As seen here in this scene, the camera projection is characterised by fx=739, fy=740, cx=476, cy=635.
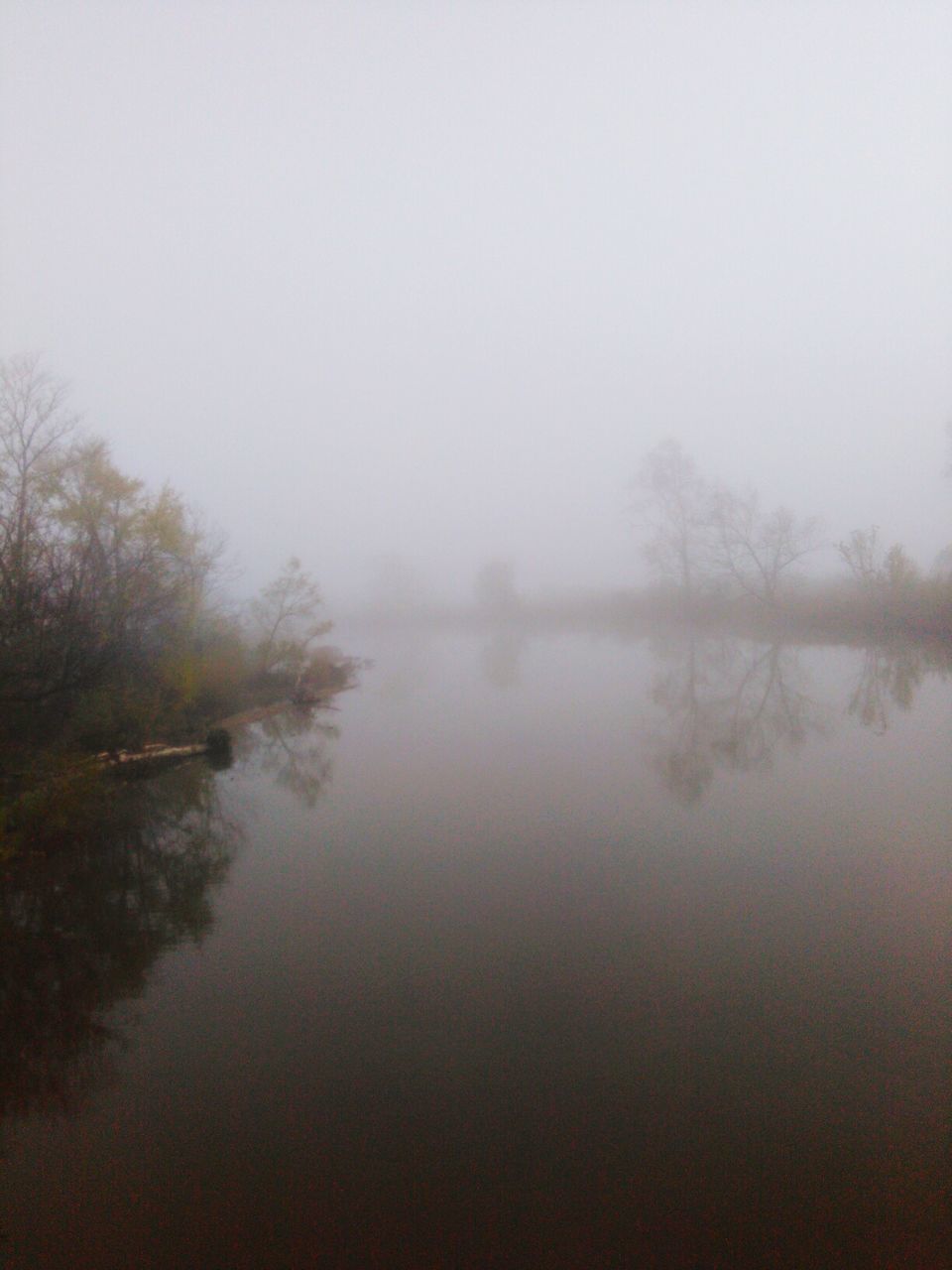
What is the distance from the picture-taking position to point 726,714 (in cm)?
1583

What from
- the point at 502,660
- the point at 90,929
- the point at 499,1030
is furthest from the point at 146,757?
the point at 502,660

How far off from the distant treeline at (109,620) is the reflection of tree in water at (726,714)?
31.6 feet

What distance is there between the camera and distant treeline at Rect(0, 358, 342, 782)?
11.5 meters

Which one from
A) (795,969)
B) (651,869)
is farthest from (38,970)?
(795,969)

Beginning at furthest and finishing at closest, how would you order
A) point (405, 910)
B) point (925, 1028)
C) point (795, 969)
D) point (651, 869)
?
point (651, 869)
point (405, 910)
point (795, 969)
point (925, 1028)

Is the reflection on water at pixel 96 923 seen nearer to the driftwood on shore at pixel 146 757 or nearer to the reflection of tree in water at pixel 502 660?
the driftwood on shore at pixel 146 757

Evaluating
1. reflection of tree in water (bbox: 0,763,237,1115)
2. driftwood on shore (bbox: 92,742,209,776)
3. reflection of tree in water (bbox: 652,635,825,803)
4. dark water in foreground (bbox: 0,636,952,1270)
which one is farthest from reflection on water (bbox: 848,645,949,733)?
driftwood on shore (bbox: 92,742,209,776)

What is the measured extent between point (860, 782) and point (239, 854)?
26.8 feet

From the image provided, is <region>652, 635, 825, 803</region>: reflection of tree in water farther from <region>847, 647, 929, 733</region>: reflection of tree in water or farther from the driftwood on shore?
the driftwood on shore

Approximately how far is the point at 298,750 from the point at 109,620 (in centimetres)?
482

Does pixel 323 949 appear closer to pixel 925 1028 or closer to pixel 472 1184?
pixel 472 1184

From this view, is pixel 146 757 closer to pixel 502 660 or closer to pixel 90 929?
pixel 90 929

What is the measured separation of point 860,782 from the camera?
989 centimetres

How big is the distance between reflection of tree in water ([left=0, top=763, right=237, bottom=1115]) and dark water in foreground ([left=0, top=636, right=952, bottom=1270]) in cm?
4
